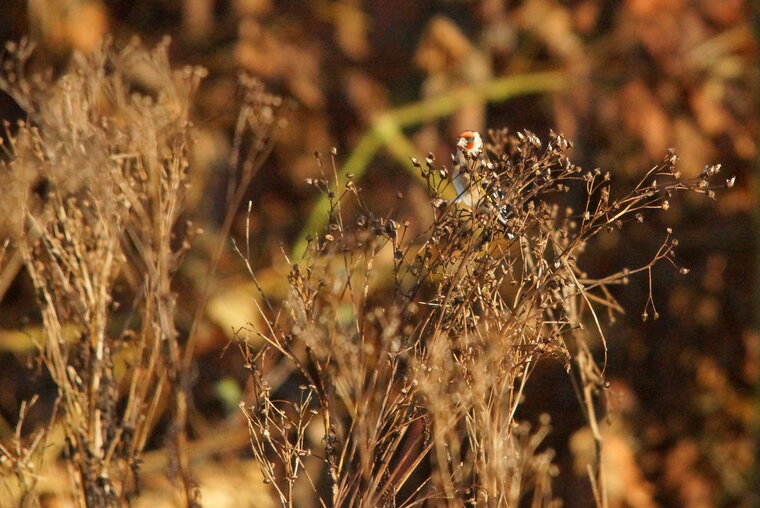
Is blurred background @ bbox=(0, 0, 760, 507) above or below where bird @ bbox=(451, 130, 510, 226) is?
above

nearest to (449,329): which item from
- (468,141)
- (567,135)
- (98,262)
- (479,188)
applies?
(479,188)

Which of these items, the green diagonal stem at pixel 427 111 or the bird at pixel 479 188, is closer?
the bird at pixel 479 188

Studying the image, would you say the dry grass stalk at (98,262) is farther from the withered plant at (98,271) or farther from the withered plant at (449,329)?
the withered plant at (449,329)

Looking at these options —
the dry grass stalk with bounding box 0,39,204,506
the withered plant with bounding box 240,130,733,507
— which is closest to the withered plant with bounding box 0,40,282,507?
the dry grass stalk with bounding box 0,39,204,506

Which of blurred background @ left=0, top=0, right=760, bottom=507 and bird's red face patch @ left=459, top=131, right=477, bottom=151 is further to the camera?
blurred background @ left=0, top=0, right=760, bottom=507

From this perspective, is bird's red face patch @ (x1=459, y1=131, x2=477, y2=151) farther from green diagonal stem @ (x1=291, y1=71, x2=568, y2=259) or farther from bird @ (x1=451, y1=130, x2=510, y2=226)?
green diagonal stem @ (x1=291, y1=71, x2=568, y2=259)

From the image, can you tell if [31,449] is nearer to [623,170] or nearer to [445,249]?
[445,249]

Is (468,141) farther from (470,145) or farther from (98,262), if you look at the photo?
(98,262)

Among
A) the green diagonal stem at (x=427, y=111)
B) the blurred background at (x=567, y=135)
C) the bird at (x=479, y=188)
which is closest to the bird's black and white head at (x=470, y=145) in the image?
the bird at (x=479, y=188)
